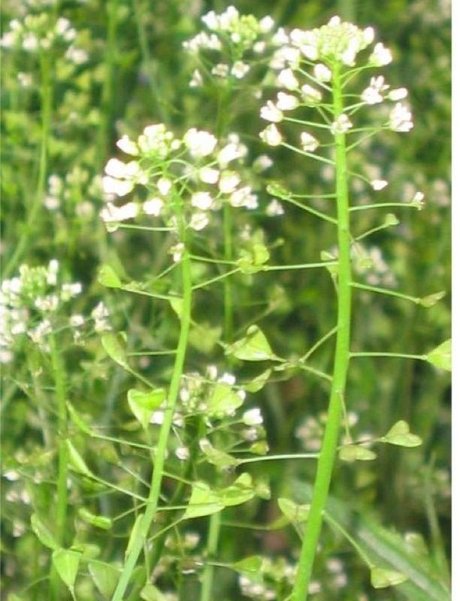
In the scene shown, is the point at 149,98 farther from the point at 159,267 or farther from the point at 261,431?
the point at 261,431

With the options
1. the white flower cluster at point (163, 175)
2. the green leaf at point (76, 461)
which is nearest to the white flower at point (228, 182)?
the white flower cluster at point (163, 175)

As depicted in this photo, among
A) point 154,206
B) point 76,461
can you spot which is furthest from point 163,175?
point 76,461

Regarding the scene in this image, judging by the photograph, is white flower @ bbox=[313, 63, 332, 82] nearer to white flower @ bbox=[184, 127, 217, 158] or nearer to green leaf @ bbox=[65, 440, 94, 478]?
white flower @ bbox=[184, 127, 217, 158]

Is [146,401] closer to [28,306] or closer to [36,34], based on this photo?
[28,306]

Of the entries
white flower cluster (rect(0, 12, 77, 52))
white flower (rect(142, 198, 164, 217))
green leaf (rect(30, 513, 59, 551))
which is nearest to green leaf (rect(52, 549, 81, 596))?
green leaf (rect(30, 513, 59, 551))

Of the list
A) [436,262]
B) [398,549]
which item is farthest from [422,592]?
[436,262]
